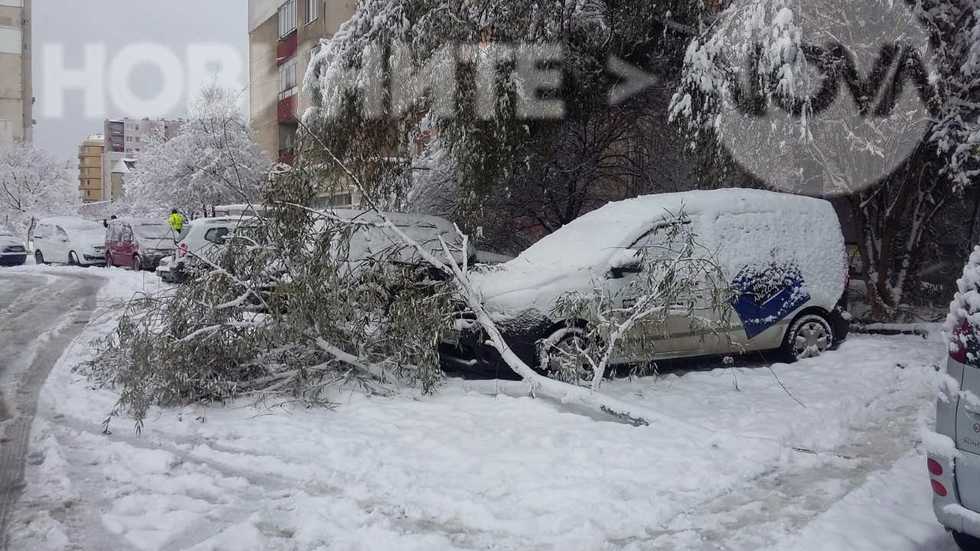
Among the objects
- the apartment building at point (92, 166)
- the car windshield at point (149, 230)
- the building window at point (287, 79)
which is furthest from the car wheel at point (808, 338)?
the apartment building at point (92, 166)

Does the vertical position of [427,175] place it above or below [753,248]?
above

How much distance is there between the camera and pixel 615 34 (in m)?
12.1

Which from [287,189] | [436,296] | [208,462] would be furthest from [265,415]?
[287,189]

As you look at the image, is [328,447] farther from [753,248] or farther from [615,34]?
[615,34]

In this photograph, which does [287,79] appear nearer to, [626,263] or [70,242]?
[70,242]

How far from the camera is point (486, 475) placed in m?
4.77

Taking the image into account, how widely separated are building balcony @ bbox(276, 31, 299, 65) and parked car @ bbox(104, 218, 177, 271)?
1575cm

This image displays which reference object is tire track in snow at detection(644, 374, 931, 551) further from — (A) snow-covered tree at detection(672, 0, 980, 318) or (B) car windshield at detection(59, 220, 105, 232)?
(B) car windshield at detection(59, 220, 105, 232)

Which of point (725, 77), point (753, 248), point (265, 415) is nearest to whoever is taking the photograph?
point (265, 415)

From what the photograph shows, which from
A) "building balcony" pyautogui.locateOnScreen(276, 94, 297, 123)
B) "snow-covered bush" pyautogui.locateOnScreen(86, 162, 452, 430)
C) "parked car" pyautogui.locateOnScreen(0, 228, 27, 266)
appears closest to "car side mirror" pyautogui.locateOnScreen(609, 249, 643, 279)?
"snow-covered bush" pyautogui.locateOnScreen(86, 162, 452, 430)

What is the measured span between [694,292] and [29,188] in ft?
182

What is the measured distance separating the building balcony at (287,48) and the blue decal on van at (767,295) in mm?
31554

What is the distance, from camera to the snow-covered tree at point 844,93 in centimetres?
959

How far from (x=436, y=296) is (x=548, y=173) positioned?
7544 mm
